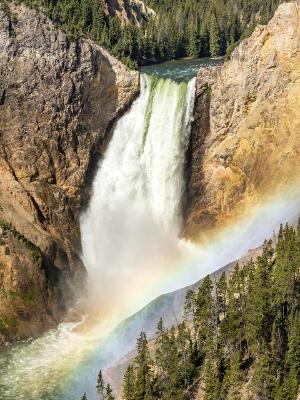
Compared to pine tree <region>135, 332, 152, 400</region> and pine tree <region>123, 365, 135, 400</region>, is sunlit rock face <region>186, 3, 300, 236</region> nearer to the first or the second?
pine tree <region>135, 332, 152, 400</region>

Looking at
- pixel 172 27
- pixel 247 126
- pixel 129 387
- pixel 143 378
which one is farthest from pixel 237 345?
pixel 172 27

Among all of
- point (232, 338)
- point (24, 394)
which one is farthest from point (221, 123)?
point (24, 394)

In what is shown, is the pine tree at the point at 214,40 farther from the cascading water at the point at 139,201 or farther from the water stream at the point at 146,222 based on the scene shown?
the cascading water at the point at 139,201

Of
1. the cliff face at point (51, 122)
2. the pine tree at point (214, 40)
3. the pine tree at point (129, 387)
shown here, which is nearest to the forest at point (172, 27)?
the pine tree at point (214, 40)

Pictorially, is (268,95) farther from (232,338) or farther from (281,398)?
(281,398)

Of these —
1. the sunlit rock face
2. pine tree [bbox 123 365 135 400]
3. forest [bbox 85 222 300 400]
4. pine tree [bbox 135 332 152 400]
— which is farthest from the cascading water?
pine tree [bbox 123 365 135 400]

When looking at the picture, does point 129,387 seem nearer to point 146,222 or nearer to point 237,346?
point 237,346
